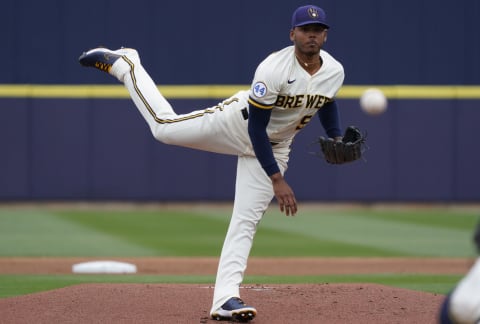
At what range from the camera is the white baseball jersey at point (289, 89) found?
16.3ft

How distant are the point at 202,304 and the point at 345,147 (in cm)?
→ 124

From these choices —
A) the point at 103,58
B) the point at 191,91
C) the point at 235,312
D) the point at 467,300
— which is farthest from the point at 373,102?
the point at 467,300

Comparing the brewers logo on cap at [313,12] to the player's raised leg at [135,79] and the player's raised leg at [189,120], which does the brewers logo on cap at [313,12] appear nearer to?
the player's raised leg at [189,120]

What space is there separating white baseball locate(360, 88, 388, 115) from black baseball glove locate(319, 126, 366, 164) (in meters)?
8.03

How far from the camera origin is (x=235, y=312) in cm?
495

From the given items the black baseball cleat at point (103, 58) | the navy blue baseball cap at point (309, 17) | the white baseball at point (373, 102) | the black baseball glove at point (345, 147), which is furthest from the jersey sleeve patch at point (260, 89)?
the white baseball at point (373, 102)

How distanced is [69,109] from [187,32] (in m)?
2.26

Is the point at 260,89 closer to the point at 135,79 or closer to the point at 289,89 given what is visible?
the point at 289,89

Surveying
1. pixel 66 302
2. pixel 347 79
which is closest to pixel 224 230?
pixel 347 79

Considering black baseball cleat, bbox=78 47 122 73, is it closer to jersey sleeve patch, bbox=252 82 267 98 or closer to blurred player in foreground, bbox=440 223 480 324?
jersey sleeve patch, bbox=252 82 267 98

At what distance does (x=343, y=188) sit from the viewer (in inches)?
585

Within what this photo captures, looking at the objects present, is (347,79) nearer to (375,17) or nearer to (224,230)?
(375,17)

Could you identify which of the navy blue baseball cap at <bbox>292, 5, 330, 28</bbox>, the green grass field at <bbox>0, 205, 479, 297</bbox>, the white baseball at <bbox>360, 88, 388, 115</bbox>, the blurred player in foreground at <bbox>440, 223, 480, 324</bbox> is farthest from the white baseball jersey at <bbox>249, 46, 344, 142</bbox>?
the white baseball at <bbox>360, 88, 388, 115</bbox>

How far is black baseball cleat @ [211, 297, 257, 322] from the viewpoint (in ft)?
16.2
